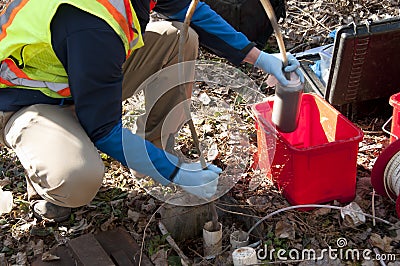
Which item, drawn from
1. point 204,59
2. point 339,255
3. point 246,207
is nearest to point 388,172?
point 339,255

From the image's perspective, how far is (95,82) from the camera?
200cm

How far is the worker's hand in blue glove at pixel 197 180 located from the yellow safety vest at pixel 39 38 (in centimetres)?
51

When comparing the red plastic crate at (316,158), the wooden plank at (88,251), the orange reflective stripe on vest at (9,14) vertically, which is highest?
the orange reflective stripe on vest at (9,14)

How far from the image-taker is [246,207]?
2598mm

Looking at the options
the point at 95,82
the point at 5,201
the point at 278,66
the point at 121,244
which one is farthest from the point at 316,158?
the point at 5,201

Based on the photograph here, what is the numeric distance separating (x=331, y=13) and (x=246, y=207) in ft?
6.59

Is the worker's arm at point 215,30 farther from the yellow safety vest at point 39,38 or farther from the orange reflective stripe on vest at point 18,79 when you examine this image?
the orange reflective stripe on vest at point 18,79

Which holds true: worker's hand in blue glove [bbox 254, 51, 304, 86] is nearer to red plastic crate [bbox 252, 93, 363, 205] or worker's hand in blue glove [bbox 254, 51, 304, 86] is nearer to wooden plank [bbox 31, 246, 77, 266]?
red plastic crate [bbox 252, 93, 363, 205]

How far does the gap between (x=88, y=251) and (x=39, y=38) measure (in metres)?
0.87

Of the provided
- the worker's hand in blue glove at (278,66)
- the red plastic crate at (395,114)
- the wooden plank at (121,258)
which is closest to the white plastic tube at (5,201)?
the wooden plank at (121,258)

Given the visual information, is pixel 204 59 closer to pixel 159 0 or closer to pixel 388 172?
pixel 159 0

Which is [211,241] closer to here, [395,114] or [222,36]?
[222,36]

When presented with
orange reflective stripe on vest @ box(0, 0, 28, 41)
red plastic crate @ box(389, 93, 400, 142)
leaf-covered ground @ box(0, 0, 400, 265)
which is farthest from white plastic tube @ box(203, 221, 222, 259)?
orange reflective stripe on vest @ box(0, 0, 28, 41)

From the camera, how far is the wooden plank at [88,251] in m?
2.29
